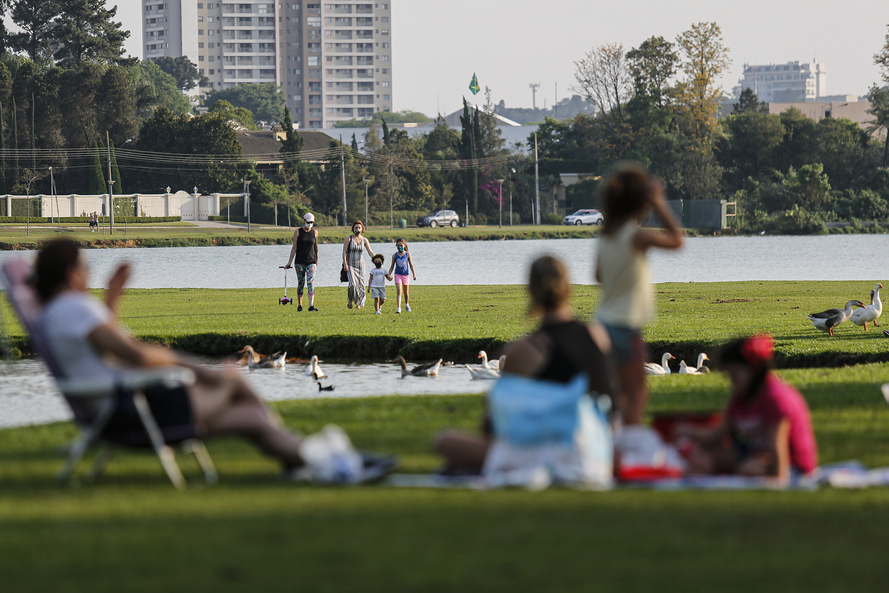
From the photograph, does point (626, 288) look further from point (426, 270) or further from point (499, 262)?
point (499, 262)

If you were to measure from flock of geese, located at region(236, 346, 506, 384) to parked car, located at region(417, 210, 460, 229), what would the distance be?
3001 inches

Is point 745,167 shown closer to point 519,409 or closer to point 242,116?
point 242,116

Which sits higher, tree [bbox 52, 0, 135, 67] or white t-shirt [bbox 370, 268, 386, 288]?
tree [bbox 52, 0, 135, 67]

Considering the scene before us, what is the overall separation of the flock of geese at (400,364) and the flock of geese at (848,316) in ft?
18.3

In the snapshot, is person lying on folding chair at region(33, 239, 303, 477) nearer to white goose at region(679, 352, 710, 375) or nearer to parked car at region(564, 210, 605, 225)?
white goose at region(679, 352, 710, 375)

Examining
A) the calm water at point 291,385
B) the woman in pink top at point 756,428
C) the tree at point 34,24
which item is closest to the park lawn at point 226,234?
the tree at point 34,24

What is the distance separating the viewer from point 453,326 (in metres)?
19.0

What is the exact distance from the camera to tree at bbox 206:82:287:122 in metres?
192

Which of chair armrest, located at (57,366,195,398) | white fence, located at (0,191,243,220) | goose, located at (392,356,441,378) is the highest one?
white fence, located at (0,191,243,220)

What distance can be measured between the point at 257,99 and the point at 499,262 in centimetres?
14919

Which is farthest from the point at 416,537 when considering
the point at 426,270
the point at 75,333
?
the point at 426,270

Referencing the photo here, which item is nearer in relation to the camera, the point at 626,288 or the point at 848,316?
the point at 626,288

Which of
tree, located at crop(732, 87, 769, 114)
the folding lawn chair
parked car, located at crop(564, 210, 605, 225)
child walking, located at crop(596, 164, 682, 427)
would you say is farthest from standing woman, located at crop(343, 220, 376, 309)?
tree, located at crop(732, 87, 769, 114)

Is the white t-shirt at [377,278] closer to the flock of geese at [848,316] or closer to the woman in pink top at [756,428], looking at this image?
the flock of geese at [848,316]
